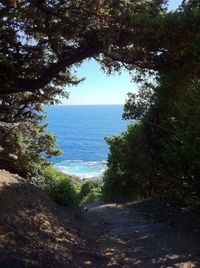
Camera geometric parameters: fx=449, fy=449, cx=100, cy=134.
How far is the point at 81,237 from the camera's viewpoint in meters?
8.82

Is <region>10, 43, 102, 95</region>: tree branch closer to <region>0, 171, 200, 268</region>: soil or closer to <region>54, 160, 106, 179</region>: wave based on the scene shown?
<region>0, 171, 200, 268</region>: soil

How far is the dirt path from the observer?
7464 mm

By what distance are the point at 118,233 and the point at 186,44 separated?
4.38 m

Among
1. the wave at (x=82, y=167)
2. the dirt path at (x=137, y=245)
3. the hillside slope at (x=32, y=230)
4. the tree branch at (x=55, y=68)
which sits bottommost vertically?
the wave at (x=82, y=167)

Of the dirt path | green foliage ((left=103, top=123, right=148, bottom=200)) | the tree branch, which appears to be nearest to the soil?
the dirt path

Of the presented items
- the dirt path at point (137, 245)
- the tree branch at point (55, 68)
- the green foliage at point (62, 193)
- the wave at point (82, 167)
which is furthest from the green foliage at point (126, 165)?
the wave at point (82, 167)

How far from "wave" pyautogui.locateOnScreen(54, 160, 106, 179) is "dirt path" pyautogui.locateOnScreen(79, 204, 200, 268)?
5933 centimetres

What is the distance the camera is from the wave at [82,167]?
73.2 metres

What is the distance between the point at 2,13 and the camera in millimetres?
9461

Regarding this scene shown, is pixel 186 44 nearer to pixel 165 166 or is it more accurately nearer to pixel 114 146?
pixel 165 166

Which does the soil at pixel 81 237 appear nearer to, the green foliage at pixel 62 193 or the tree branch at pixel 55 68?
the green foliage at pixel 62 193

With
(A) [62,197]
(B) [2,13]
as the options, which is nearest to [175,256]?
(A) [62,197]

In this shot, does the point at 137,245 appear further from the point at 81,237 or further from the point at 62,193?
the point at 62,193

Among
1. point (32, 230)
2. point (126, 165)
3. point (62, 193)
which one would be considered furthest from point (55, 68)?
point (126, 165)
